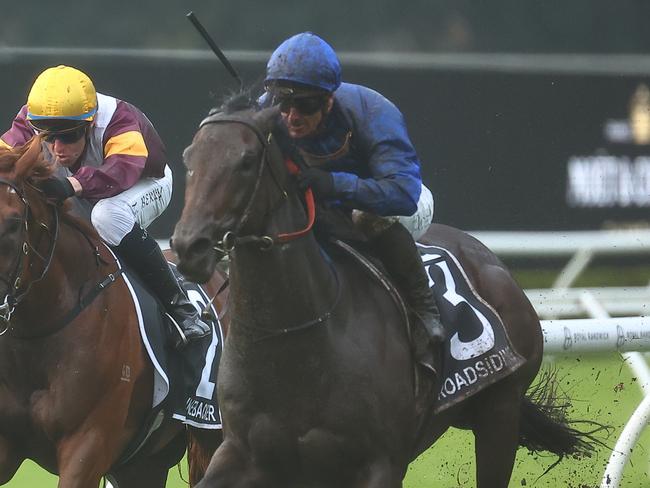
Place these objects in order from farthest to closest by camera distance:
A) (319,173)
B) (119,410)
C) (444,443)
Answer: (444,443)
(119,410)
(319,173)

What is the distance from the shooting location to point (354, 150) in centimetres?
382

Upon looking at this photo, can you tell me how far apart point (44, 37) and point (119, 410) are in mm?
4744

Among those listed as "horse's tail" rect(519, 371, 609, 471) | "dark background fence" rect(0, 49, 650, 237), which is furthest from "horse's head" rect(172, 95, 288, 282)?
"dark background fence" rect(0, 49, 650, 237)

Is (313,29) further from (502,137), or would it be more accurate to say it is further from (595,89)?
(595,89)

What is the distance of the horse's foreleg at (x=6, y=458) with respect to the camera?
407cm

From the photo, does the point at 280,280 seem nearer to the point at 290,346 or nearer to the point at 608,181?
the point at 290,346

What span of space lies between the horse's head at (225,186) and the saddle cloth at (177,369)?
118cm

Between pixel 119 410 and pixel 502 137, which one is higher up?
pixel 119 410

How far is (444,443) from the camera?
6.49 m

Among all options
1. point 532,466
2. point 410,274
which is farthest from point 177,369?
point 532,466

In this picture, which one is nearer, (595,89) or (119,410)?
(119,410)

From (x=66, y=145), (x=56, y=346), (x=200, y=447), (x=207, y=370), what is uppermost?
(x=66, y=145)

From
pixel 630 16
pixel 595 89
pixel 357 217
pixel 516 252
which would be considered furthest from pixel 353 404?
pixel 630 16

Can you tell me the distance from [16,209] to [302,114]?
91 centimetres
